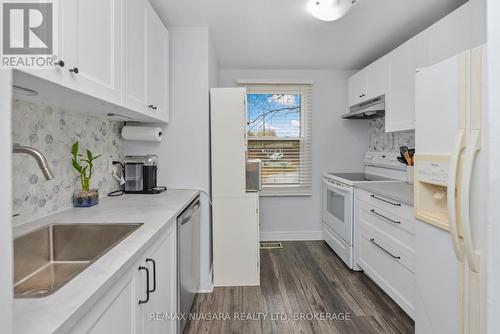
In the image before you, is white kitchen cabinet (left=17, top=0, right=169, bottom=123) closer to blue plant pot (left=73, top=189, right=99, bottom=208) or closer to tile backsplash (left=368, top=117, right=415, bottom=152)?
blue plant pot (left=73, top=189, right=99, bottom=208)

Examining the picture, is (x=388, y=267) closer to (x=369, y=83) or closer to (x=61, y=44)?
(x=369, y=83)

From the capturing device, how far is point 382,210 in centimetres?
229

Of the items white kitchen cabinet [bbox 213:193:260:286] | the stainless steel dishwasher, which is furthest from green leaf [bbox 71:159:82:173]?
white kitchen cabinet [bbox 213:193:260:286]

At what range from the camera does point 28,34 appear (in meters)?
0.88

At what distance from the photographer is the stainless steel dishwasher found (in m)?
1.70

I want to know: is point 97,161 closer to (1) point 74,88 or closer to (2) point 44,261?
(2) point 44,261

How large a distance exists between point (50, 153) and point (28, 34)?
2.67ft

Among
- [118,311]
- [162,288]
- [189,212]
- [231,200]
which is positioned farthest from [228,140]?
[118,311]

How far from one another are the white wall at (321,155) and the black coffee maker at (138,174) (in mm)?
1854

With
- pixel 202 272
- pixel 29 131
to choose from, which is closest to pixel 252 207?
pixel 202 272

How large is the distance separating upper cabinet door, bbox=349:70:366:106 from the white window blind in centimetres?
52

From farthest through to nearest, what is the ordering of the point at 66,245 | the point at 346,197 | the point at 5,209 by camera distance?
1. the point at 346,197
2. the point at 66,245
3. the point at 5,209

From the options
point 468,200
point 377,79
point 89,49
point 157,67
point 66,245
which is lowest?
point 66,245

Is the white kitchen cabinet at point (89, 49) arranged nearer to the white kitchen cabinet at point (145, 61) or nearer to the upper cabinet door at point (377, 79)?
the white kitchen cabinet at point (145, 61)
